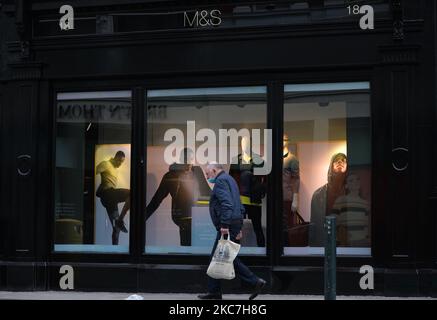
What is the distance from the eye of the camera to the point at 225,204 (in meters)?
9.52

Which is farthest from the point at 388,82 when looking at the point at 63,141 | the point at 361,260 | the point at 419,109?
the point at 63,141

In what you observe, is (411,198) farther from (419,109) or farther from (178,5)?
(178,5)

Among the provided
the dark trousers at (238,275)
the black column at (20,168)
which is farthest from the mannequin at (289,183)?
the black column at (20,168)

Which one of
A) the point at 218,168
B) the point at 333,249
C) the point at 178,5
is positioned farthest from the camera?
the point at 178,5

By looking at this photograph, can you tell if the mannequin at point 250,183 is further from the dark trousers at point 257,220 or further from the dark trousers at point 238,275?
the dark trousers at point 238,275

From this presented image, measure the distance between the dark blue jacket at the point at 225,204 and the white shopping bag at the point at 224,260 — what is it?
11.0 inches

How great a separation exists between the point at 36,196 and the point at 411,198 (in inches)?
222

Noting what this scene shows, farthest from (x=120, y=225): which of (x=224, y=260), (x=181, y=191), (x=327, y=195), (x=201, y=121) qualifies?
(x=327, y=195)

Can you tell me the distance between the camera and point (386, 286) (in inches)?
392

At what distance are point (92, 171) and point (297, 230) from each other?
340 centimetres

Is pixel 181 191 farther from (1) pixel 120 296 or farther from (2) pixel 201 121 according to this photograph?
(1) pixel 120 296

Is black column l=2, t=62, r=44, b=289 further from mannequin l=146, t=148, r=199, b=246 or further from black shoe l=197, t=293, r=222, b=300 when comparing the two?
black shoe l=197, t=293, r=222, b=300

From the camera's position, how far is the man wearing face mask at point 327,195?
10.6m

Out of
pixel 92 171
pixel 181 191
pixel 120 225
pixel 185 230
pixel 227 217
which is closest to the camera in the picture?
pixel 227 217
